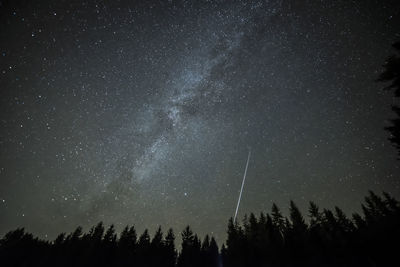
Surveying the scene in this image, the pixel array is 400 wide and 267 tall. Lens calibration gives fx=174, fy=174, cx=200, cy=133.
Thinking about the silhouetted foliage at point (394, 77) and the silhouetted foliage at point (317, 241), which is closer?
the silhouetted foliage at point (394, 77)

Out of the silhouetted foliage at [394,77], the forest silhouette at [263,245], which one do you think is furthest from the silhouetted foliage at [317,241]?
the silhouetted foliage at [394,77]

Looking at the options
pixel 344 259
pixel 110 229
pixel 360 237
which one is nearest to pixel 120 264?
pixel 110 229

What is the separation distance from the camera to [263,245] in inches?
1307

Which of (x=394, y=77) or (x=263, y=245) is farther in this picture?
(x=263, y=245)

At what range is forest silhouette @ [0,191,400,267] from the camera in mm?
28172

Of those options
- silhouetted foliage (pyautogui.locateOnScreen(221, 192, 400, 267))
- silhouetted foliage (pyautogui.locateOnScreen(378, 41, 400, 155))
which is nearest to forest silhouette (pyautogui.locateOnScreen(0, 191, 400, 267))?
silhouetted foliage (pyautogui.locateOnScreen(221, 192, 400, 267))

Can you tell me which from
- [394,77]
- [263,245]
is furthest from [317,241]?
[394,77]

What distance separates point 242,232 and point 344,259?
65.9 ft

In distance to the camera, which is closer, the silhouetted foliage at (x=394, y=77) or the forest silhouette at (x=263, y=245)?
the silhouetted foliage at (x=394, y=77)

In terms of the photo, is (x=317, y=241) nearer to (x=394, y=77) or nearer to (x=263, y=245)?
(x=263, y=245)

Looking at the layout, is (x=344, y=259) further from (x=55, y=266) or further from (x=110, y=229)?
(x=55, y=266)

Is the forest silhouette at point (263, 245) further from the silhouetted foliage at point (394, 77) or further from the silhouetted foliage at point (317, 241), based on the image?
the silhouetted foliage at point (394, 77)

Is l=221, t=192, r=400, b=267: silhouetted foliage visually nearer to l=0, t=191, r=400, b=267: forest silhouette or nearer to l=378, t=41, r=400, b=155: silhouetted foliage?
l=0, t=191, r=400, b=267: forest silhouette

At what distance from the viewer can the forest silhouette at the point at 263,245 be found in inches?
1109
